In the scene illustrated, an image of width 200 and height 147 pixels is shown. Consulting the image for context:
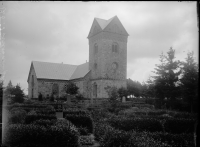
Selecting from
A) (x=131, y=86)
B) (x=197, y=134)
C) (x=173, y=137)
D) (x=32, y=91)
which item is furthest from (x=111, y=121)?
(x=131, y=86)

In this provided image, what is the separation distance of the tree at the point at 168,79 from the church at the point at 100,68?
29.8ft

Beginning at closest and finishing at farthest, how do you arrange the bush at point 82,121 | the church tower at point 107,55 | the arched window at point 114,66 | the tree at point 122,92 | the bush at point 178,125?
the bush at point 178,125, the bush at point 82,121, the tree at point 122,92, the church tower at point 107,55, the arched window at point 114,66

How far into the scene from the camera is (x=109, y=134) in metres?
7.00

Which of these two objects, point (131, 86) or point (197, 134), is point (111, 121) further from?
point (131, 86)

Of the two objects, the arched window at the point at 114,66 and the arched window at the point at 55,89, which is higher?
the arched window at the point at 114,66

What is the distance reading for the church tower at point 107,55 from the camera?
35.2 meters

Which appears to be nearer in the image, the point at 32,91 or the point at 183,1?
the point at 183,1

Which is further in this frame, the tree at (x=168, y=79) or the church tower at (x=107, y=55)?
the church tower at (x=107, y=55)

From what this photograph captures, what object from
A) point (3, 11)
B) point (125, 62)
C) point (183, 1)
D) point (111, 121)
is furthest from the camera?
point (125, 62)

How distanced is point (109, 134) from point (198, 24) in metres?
6.00

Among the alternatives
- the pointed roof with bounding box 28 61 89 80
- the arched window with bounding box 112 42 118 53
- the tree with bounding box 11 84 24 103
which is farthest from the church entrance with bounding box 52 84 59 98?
the arched window with bounding box 112 42 118 53

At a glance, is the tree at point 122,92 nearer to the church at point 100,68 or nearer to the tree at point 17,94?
the church at point 100,68

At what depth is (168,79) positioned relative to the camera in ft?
93.6

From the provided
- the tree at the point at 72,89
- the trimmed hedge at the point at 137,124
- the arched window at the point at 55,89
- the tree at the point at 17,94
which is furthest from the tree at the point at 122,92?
the trimmed hedge at the point at 137,124
